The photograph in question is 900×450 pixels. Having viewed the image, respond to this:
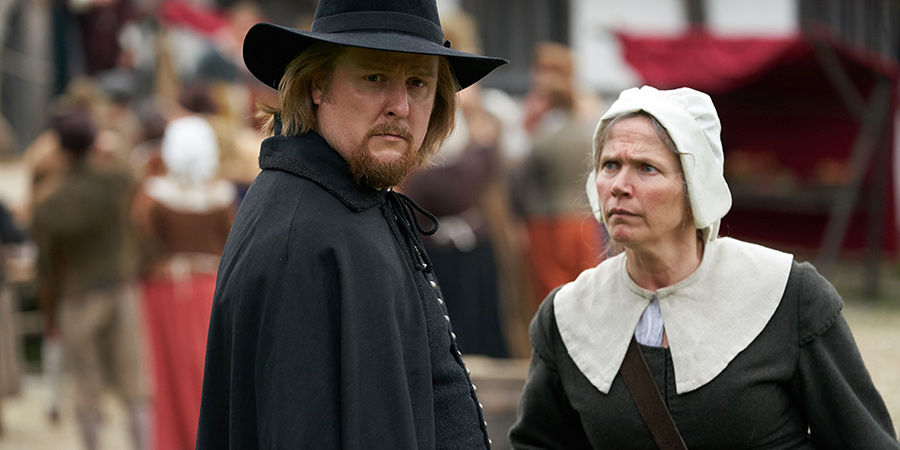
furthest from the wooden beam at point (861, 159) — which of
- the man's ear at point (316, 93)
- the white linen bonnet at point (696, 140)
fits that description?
the man's ear at point (316, 93)

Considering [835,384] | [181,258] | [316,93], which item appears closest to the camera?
[316,93]

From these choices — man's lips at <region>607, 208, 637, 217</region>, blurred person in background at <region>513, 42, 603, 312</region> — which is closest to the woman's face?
man's lips at <region>607, 208, 637, 217</region>

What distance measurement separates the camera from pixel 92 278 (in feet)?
19.7

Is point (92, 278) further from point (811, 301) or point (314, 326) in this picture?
point (811, 301)

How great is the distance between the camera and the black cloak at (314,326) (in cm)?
192

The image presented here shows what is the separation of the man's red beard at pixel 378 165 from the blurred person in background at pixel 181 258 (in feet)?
12.5

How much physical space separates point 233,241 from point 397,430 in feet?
1.63

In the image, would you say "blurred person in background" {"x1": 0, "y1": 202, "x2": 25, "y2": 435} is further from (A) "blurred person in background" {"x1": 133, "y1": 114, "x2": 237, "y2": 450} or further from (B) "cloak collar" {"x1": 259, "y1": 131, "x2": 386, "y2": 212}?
(B) "cloak collar" {"x1": 259, "y1": 131, "x2": 386, "y2": 212}

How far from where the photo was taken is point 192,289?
5957mm

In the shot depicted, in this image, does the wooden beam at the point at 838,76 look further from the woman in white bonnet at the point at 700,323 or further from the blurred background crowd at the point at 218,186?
the woman in white bonnet at the point at 700,323

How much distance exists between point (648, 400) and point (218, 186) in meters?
3.98

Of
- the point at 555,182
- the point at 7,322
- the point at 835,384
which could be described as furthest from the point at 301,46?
the point at 7,322

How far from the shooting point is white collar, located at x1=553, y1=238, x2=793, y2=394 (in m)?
2.39

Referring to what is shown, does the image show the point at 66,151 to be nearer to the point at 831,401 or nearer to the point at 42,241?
the point at 42,241
